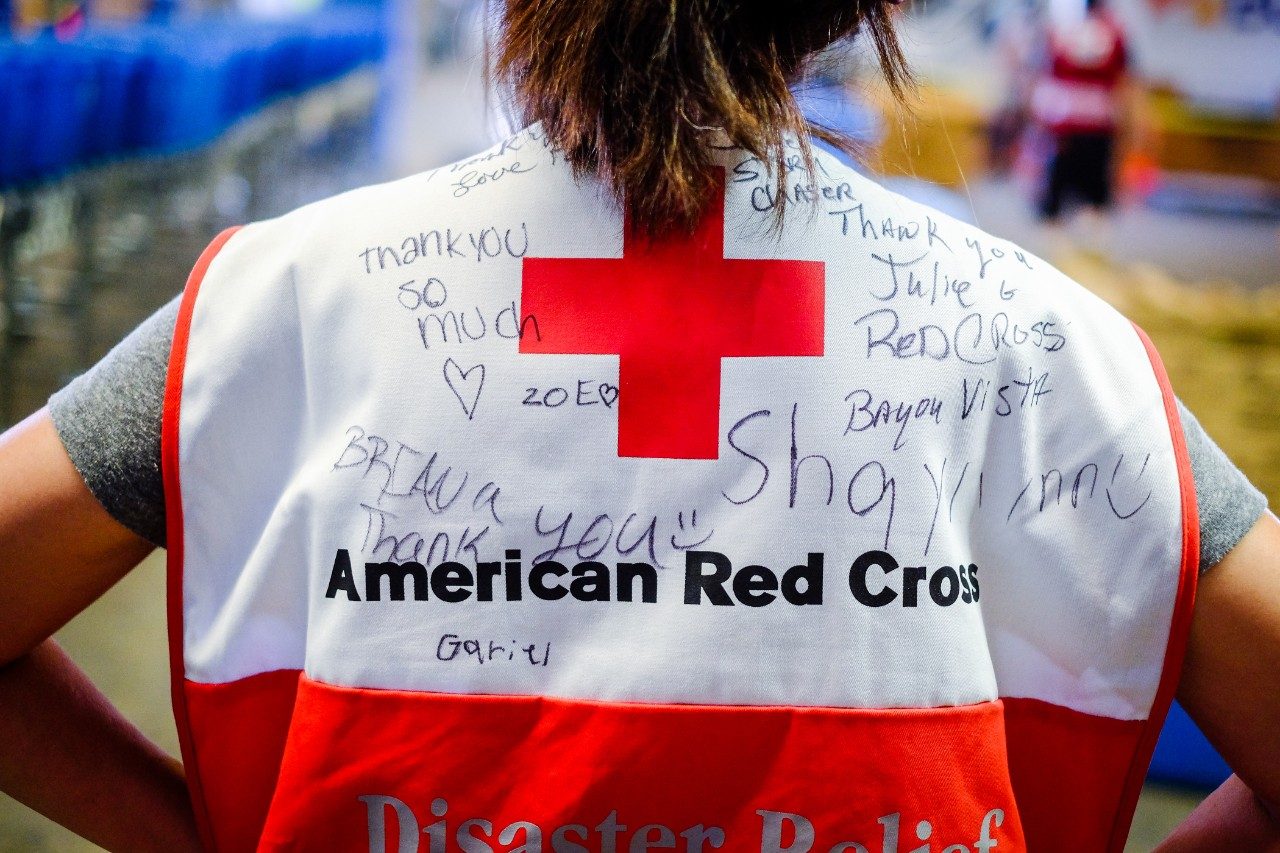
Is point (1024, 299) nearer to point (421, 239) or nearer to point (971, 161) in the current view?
point (421, 239)

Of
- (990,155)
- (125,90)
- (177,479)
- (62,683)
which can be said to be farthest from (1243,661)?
(125,90)

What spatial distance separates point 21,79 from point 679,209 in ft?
9.28

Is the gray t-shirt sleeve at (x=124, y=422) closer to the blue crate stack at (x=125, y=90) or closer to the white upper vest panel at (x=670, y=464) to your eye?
the white upper vest panel at (x=670, y=464)

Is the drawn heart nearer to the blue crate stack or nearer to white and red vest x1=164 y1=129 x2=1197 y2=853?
white and red vest x1=164 y1=129 x2=1197 y2=853

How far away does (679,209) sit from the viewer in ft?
1.90

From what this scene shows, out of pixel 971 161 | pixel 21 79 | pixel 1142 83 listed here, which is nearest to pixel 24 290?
pixel 21 79

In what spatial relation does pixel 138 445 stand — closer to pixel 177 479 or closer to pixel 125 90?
pixel 177 479

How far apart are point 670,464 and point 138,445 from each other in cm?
28

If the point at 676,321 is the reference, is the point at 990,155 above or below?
above

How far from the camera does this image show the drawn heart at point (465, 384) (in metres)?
0.60

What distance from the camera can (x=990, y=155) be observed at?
292 cm

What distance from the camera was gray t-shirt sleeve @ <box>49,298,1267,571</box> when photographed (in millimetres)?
601

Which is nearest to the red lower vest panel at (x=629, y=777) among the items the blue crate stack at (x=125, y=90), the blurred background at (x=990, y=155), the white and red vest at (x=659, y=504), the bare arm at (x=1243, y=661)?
the white and red vest at (x=659, y=504)

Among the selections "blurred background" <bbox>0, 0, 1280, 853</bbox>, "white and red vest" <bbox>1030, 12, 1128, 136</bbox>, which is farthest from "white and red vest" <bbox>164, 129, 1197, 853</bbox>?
"white and red vest" <bbox>1030, 12, 1128, 136</bbox>
